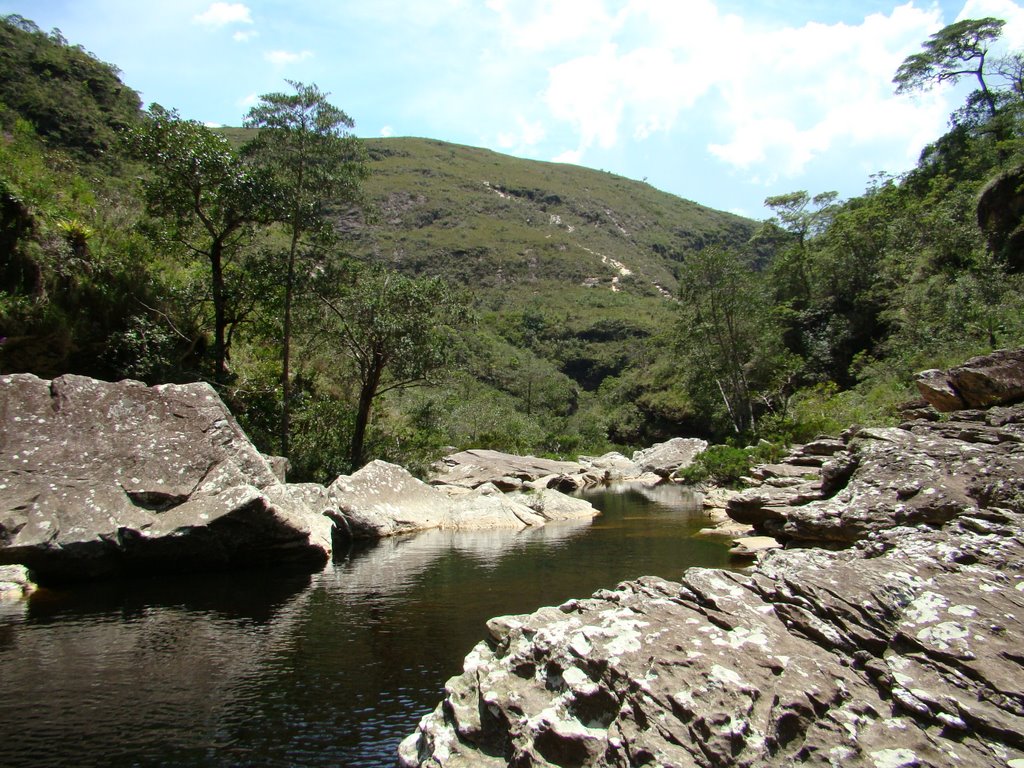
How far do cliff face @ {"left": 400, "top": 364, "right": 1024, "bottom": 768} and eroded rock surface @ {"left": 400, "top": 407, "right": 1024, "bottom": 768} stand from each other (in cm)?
1

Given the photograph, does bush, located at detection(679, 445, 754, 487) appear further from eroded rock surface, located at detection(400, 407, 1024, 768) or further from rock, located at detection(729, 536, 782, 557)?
eroded rock surface, located at detection(400, 407, 1024, 768)

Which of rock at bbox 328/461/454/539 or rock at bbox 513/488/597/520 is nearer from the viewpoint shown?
rock at bbox 328/461/454/539

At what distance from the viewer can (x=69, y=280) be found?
2114 cm

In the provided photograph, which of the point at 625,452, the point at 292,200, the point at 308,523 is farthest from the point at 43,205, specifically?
the point at 625,452

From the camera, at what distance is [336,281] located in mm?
27594

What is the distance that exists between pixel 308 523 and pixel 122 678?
27.4 ft

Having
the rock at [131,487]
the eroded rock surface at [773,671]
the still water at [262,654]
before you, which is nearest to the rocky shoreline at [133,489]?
the rock at [131,487]

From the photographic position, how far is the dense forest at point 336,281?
2203 centimetres

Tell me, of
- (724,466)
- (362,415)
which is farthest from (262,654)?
(724,466)

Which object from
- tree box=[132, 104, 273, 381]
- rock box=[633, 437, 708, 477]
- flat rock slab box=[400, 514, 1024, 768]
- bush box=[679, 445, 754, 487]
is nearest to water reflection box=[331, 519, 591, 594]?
flat rock slab box=[400, 514, 1024, 768]

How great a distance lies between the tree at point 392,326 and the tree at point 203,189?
448 centimetres

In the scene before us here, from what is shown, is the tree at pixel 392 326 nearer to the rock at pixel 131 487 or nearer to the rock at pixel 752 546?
the rock at pixel 131 487

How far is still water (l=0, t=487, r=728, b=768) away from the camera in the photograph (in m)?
6.58

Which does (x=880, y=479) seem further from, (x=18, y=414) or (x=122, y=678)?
(x=18, y=414)
